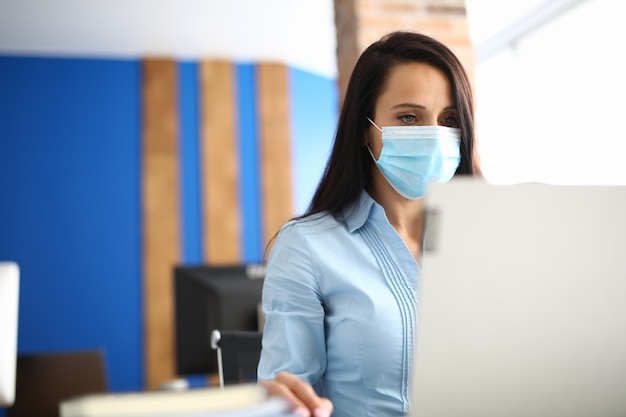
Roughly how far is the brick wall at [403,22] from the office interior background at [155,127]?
38.2 inches

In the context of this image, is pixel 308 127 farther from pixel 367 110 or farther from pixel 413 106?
pixel 413 106

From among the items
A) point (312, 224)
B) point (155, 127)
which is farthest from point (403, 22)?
point (155, 127)

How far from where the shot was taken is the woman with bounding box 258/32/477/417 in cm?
124

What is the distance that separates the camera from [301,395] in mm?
825

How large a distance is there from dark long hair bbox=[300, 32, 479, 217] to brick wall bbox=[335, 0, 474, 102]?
1490mm

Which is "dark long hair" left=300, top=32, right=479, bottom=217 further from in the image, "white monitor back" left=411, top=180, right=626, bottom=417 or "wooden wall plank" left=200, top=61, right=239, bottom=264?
"wooden wall plank" left=200, top=61, right=239, bottom=264

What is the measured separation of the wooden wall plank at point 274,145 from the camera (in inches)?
203

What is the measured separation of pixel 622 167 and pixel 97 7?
3.16 m

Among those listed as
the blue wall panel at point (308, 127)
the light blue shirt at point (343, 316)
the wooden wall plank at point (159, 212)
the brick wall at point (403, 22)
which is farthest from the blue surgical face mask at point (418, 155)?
the blue wall panel at point (308, 127)

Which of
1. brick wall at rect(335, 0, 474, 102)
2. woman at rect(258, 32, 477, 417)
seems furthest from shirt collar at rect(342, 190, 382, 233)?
brick wall at rect(335, 0, 474, 102)

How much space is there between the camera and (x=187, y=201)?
5027 mm

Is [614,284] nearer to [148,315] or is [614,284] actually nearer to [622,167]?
[622,167]

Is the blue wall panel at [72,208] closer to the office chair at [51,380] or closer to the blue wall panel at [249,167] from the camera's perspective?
the blue wall panel at [249,167]

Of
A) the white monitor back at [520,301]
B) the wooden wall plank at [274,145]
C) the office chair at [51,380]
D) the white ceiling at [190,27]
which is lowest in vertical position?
the office chair at [51,380]
